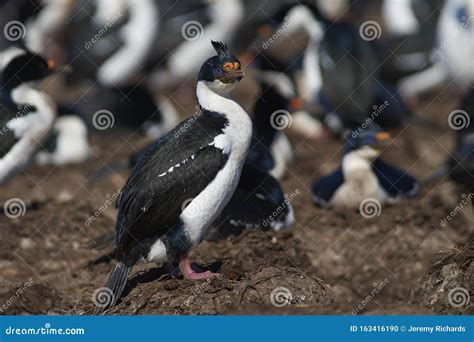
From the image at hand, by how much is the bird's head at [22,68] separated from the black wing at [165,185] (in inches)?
155

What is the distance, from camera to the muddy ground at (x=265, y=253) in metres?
8.56

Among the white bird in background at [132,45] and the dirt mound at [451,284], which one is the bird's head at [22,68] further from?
the dirt mound at [451,284]

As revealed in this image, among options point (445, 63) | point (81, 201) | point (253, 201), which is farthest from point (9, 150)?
point (445, 63)

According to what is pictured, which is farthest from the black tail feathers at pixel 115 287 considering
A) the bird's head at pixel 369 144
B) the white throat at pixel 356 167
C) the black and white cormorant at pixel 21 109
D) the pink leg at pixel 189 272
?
the bird's head at pixel 369 144

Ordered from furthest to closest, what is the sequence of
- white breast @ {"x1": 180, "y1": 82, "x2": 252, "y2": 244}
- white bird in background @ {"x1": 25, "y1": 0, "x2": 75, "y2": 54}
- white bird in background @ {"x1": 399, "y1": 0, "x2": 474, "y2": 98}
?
white bird in background @ {"x1": 25, "y1": 0, "x2": 75, "y2": 54} → white bird in background @ {"x1": 399, "y1": 0, "x2": 474, "y2": 98} → white breast @ {"x1": 180, "y1": 82, "x2": 252, "y2": 244}

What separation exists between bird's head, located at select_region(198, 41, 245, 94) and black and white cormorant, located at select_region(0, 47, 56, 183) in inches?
140

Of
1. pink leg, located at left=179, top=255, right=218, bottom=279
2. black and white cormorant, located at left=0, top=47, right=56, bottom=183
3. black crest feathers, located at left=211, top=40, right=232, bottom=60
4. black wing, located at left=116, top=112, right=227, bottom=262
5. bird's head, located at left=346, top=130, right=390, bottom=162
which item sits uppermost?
black crest feathers, located at left=211, top=40, right=232, bottom=60

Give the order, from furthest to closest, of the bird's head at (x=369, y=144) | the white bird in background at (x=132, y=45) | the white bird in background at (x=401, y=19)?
the white bird in background at (x=401, y=19) → the white bird in background at (x=132, y=45) → the bird's head at (x=369, y=144)

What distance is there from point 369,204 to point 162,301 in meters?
3.83

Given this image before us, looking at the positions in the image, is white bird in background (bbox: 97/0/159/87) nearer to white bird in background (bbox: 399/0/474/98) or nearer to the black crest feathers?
white bird in background (bbox: 399/0/474/98)

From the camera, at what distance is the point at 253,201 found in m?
10.9

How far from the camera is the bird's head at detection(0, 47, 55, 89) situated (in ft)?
40.8

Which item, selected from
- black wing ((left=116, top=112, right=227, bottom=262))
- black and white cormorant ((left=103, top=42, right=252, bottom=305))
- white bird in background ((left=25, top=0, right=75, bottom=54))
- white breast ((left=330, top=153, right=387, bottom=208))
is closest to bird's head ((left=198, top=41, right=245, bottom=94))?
black and white cormorant ((left=103, top=42, right=252, bottom=305))

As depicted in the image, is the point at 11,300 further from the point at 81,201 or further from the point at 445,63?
the point at 445,63
